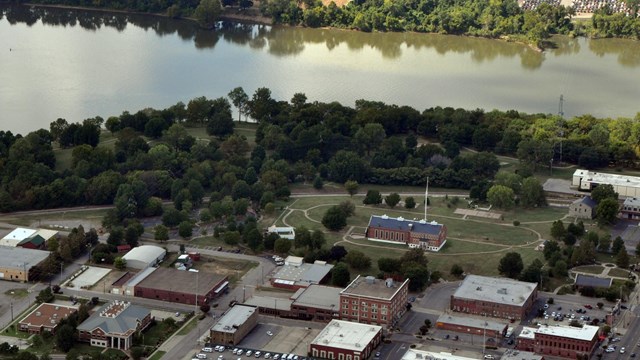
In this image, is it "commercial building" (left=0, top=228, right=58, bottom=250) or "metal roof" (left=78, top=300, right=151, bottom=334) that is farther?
"commercial building" (left=0, top=228, right=58, bottom=250)

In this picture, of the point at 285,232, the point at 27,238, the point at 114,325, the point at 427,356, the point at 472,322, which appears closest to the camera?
the point at 427,356

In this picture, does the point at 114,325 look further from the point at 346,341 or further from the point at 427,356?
the point at 427,356

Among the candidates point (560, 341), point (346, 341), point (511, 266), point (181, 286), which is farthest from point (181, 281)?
point (560, 341)

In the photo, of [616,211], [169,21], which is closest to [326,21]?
[169,21]

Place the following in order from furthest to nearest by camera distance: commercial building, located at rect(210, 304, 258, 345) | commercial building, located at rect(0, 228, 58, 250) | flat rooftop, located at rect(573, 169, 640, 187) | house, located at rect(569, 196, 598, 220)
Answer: flat rooftop, located at rect(573, 169, 640, 187) → house, located at rect(569, 196, 598, 220) → commercial building, located at rect(0, 228, 58, 250) → commercial building, located at rect(210, 304, 258, 345)

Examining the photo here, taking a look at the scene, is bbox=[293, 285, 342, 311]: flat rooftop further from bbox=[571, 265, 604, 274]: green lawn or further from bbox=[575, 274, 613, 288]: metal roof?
bbox=[571, 265, 604, 274]: green lawn

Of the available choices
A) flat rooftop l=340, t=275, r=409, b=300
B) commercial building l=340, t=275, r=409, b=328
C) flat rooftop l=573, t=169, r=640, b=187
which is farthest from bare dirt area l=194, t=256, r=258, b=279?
flat rooftop l=573, t=169, r=640, b=187
